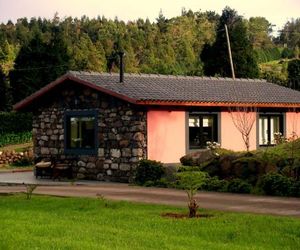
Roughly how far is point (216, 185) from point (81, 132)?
25.3 ft

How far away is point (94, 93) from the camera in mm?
25906

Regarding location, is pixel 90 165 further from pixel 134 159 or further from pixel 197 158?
pixel 197 158

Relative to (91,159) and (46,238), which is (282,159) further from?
(46,238)

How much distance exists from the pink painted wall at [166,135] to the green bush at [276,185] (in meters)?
5.98

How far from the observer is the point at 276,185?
1898 centimetres

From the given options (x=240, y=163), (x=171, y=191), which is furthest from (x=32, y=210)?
(x=240, y=163)

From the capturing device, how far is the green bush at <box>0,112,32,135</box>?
1801 inches

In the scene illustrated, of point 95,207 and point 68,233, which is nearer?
point 68,233

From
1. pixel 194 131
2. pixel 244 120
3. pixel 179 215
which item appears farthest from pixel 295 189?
pixel 244 120

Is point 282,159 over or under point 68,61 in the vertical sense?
under

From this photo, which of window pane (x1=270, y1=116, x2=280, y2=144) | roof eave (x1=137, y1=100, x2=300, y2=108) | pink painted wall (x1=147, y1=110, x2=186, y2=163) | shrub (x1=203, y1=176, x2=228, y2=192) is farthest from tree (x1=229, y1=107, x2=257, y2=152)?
shrub (x1=203, y1=176, x2=228, y2=192)

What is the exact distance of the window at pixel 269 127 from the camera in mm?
28375

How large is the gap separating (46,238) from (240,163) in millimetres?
10730

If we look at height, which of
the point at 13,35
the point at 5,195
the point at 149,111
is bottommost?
the point at 5,195
